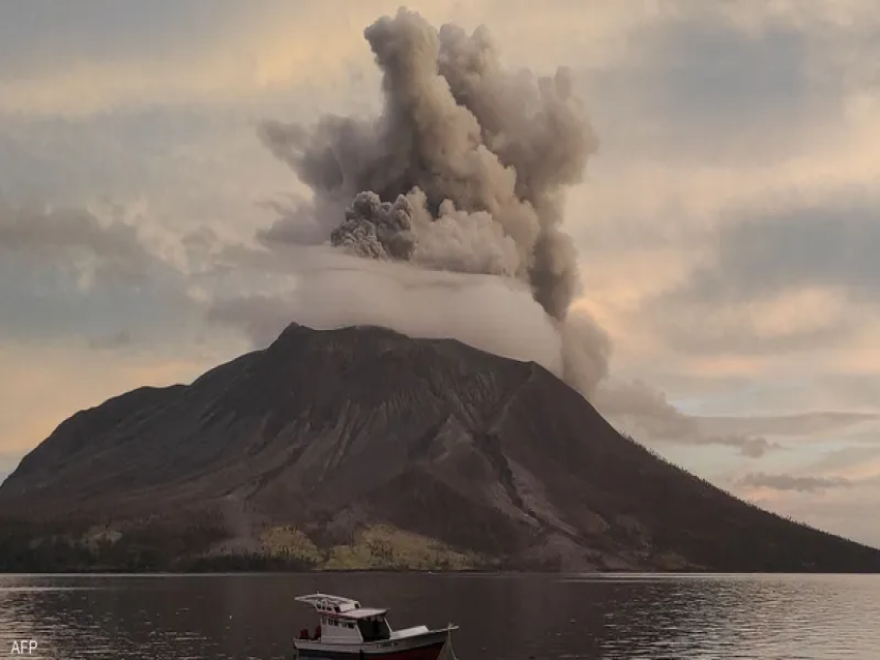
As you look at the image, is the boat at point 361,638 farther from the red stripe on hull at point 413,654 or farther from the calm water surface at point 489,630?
the calm water surface at point 489,630

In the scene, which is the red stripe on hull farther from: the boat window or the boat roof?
the boat roof

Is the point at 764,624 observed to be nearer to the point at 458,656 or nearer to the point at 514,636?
the point at 514,636

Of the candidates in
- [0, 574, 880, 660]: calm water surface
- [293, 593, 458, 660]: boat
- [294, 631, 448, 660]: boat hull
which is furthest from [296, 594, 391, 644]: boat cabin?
[0, 574, 880, 660]: calm water surface

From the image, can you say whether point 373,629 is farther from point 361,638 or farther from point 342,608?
point 342,608

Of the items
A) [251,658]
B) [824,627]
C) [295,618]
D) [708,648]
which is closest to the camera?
[251,658]

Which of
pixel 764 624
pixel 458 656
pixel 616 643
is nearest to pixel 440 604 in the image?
pixel 764 624

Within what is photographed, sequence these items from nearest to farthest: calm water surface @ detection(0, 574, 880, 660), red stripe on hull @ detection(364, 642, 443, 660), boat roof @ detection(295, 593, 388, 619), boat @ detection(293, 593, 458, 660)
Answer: red stripe on hull @ detection(364, 642, 443, 660) < boat @ detection(293, 593, 458, 660) < boat roof @ detection(295, 593, 388, 619) < calm water surface @ detection(0, 574, 880, 660)

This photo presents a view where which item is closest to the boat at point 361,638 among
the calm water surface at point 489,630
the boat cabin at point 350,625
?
the boat cabin at point 350,625

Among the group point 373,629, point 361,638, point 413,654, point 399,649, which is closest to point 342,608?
point 373,629
